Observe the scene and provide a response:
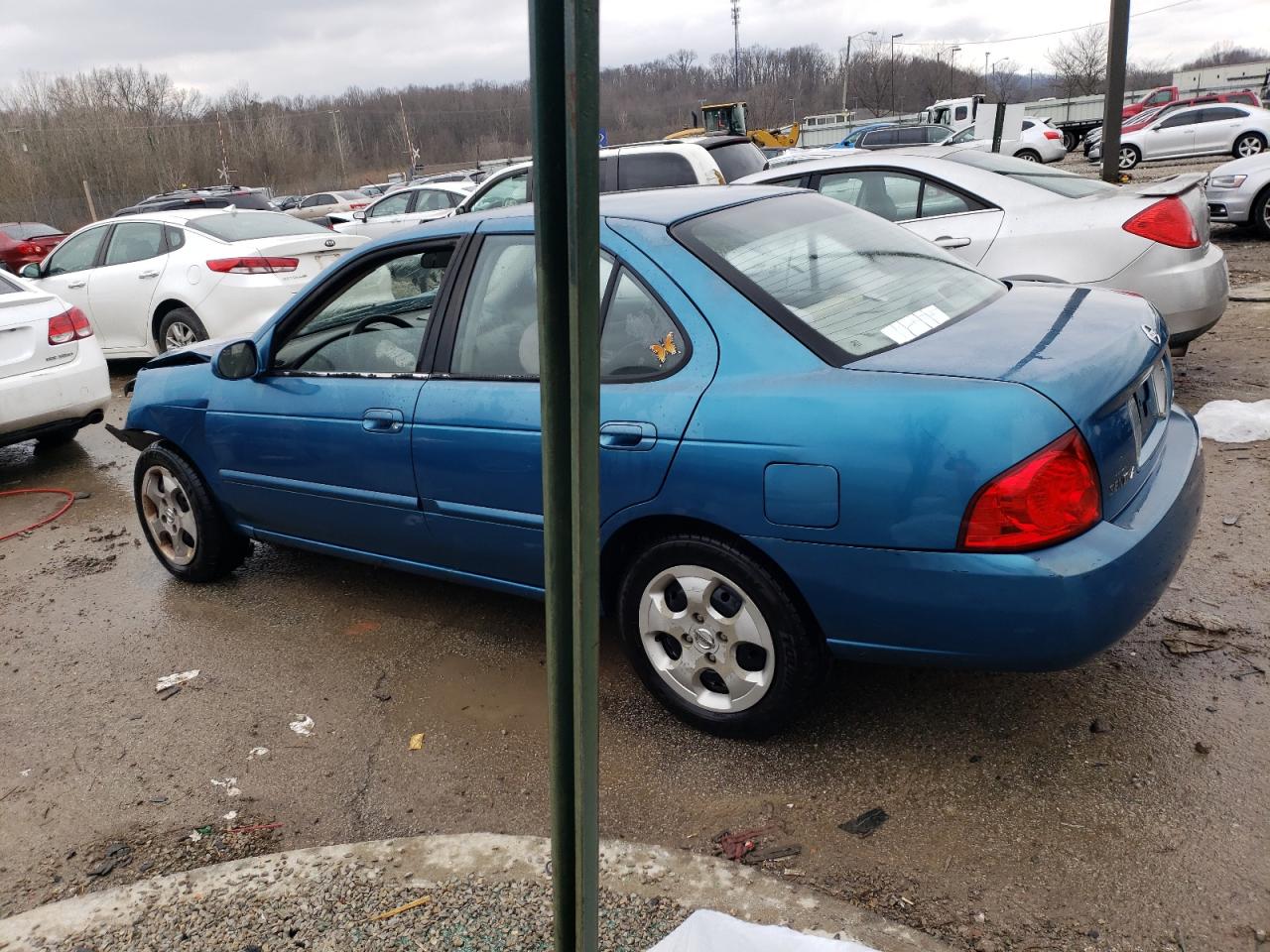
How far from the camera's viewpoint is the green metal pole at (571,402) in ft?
3.77

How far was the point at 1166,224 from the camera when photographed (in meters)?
5.66

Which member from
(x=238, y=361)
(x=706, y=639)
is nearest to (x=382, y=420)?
(x=238, y=361)

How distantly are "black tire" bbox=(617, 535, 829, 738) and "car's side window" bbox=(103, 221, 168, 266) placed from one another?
7600mm

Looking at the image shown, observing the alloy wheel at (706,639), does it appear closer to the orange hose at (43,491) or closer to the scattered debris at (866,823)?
the scattered debris at (866,823)

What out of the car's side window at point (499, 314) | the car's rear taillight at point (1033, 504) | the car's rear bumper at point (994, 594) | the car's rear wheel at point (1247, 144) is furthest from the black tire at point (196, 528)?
the car's rear wheel at point (1247, 144)

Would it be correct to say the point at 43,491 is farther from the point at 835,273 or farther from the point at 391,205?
the point at 391,205

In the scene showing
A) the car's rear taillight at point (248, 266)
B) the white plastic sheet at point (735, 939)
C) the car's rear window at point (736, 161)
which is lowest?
the white plastic sheet at point (735, 939)

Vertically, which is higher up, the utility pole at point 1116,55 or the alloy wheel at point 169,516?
the utility pole at point 1116,55

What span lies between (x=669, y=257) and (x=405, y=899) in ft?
6.28

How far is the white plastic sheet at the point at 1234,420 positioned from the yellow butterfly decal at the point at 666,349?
12.2 ft

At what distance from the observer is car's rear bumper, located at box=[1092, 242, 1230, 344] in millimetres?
5617

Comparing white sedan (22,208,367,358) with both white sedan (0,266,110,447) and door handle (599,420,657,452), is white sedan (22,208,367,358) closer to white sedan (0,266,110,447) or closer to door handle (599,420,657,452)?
white sedan (0,266,110,447)

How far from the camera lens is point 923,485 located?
2461 millimetres

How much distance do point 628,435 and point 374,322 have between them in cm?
156
